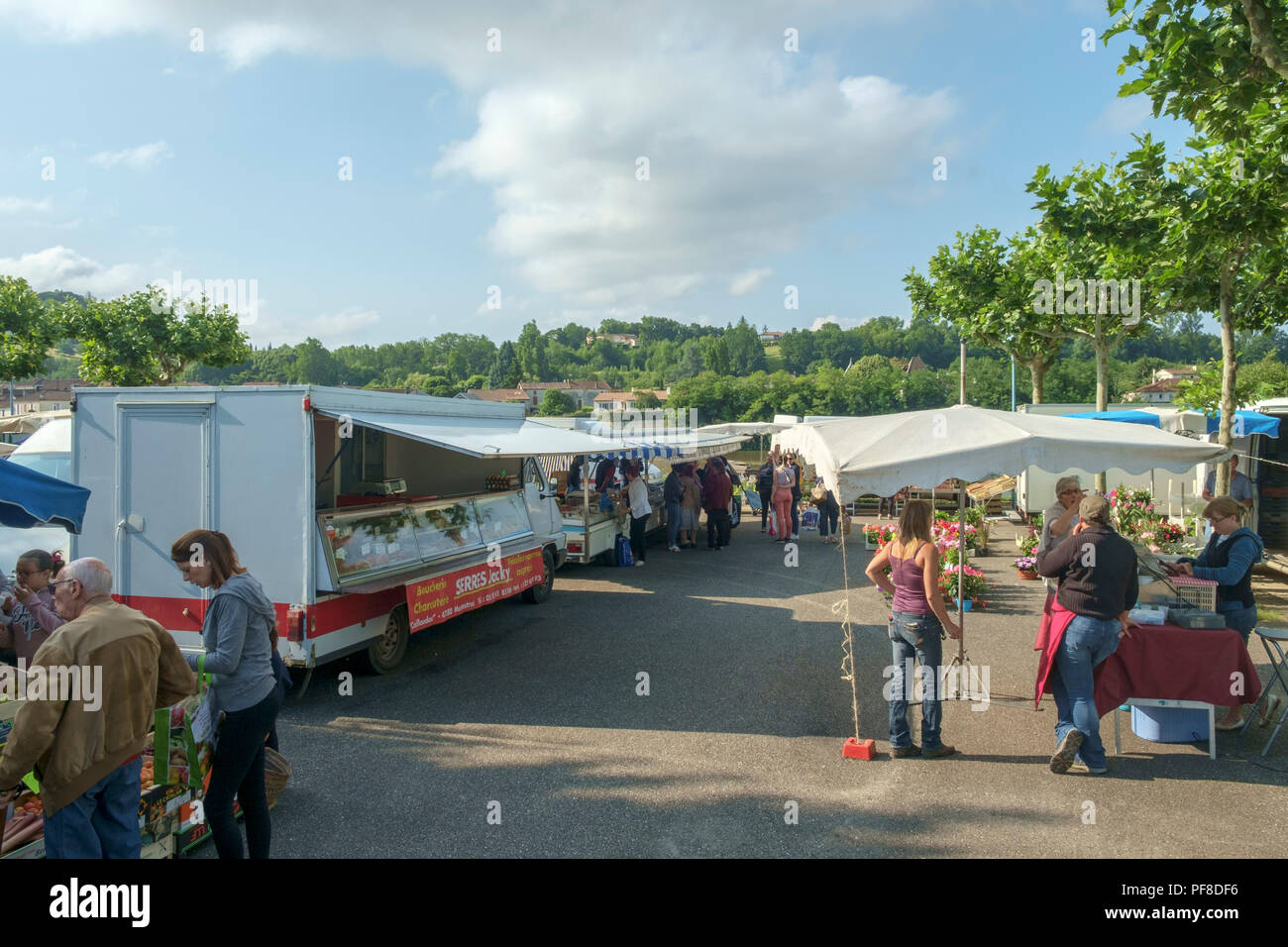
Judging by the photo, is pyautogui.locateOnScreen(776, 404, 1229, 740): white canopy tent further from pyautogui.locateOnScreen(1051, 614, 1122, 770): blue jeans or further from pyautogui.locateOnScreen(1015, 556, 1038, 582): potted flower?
pyautogui.locateOnScreen(1015, 556, 1038, 582): potted flower

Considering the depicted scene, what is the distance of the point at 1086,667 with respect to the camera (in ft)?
17.7

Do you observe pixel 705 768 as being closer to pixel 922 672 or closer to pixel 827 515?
pixel 922 672

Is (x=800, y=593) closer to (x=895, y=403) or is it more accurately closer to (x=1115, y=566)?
(x=1115, y=566)

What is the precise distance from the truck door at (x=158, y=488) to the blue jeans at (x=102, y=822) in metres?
3.64

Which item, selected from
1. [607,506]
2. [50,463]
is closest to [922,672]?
[607,506]

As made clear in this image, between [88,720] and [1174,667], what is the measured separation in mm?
6520

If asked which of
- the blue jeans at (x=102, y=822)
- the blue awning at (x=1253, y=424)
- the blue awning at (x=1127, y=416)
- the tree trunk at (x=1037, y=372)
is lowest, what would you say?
the blue jeans at (x=102, y=822)

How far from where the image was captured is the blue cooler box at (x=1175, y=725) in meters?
5.89

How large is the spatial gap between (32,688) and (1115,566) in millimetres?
5964

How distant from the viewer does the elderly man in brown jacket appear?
10.6 ft

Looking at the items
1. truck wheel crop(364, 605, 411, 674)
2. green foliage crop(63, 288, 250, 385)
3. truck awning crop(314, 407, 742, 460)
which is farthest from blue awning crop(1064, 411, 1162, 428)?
green foliage crop(63, 288, 250, 385)

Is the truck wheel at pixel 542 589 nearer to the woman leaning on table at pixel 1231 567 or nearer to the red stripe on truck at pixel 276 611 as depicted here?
the red stripe on truck at pixel 276 611

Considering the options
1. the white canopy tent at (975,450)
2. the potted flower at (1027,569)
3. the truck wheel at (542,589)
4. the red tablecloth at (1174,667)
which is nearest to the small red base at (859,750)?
the red tablecloth at (1174,667)

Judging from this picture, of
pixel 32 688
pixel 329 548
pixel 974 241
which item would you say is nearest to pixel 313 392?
pixel 329 548
